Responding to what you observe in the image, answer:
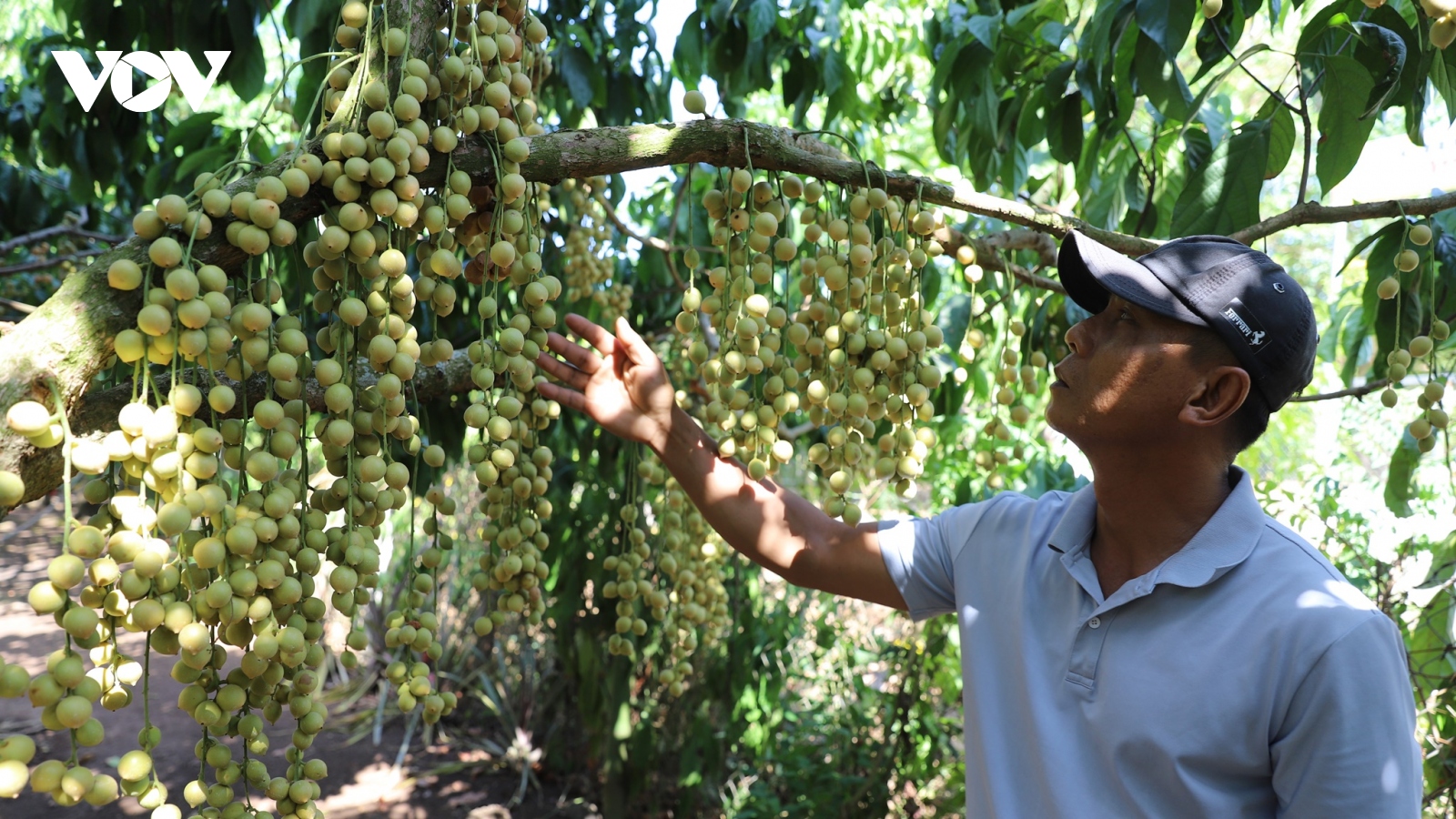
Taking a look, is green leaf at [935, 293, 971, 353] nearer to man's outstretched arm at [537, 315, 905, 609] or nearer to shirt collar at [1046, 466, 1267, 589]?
man's outstretched arm at [537, 315, 905, 609]

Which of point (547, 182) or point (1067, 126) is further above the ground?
point (1067, 126)

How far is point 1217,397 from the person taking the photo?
3.83 feet

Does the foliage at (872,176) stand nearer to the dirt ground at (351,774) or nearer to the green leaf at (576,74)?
the green leaf at (576,74)

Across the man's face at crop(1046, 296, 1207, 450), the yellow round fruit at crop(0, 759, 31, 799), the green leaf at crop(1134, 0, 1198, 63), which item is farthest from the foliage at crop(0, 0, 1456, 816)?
the yellow round fruit at crop(0, 759, 31, 799)

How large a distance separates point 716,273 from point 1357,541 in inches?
108

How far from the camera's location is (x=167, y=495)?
705mm

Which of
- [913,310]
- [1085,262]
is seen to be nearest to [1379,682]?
[1085,262]

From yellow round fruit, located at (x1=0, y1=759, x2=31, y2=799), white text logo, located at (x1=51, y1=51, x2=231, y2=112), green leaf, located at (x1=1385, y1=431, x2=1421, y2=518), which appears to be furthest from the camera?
green leaf, located at (x1=1385, y1=431, x2=1421, y2=518)

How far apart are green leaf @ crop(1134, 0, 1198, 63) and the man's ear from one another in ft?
2.00

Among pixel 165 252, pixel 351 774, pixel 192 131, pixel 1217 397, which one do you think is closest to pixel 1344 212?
pixel 1217 397

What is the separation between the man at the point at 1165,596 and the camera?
993 millimetres

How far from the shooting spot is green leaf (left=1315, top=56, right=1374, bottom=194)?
150 cm

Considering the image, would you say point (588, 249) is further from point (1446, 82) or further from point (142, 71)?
point (1446, 82)

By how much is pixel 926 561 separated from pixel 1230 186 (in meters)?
0.81
